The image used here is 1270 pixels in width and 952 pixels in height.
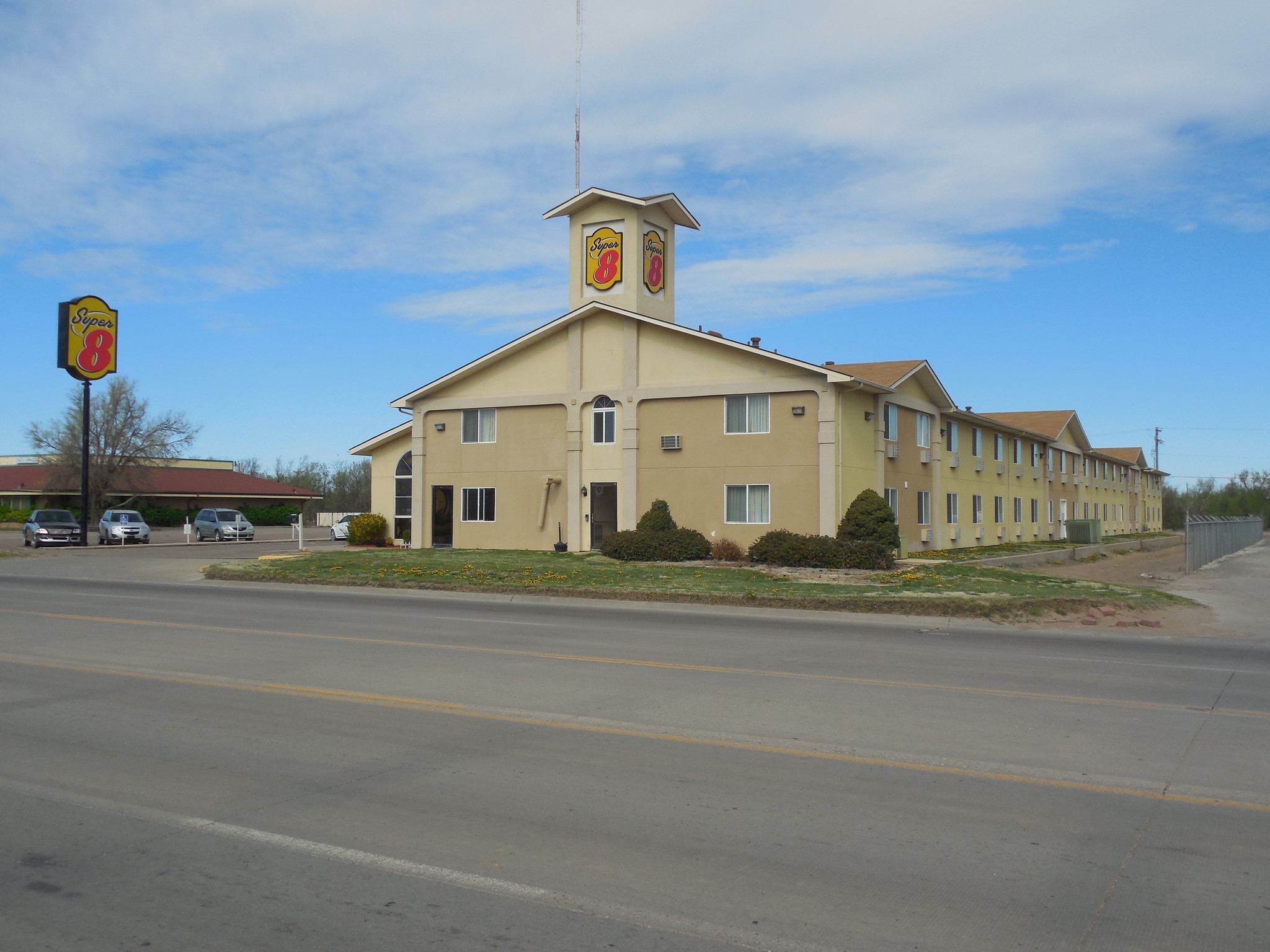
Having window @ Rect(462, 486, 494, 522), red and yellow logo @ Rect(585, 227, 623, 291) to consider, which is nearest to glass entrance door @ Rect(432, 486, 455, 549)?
window @ Rect(462, 486, 494, 522)

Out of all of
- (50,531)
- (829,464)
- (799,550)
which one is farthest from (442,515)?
(50,531)

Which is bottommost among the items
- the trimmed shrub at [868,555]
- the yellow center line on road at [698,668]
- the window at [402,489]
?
the yellow center line on road at [698,668]

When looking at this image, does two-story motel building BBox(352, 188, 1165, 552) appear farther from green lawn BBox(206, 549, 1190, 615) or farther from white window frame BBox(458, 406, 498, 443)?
green lawn BBox(206, 549, 1190, 615)

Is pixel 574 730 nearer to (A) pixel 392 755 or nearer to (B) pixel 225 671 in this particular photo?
(A) pixel 392 755

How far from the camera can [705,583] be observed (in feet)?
75.3

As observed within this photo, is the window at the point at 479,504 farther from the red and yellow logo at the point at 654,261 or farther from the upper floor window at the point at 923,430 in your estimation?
the upper floor window at the point at 923,430

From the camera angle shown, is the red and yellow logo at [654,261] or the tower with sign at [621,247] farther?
the red and yellow logo at [654,261]

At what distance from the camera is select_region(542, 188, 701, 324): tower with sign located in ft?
112

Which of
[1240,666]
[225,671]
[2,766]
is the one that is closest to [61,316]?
[225,671]

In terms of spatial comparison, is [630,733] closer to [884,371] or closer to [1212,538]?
[884,371]

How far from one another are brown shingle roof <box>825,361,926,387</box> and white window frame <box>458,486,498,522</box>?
41.2 ft

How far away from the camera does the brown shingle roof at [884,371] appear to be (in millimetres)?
33094

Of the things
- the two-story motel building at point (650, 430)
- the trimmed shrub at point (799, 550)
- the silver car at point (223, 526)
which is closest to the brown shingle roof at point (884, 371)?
the two-story motel building at point (650, 430)

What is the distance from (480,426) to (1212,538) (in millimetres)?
28746
